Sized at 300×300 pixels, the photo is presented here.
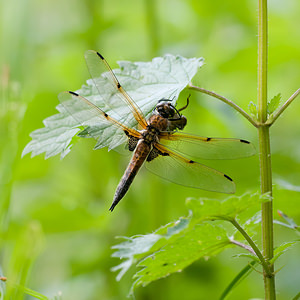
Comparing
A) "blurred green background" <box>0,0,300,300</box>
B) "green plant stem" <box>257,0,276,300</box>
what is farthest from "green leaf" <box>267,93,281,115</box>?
"blurred green background" <box>0,0,300,300</box>

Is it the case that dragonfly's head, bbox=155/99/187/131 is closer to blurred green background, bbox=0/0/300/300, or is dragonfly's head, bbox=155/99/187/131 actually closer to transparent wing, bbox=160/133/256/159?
transparent wing, bbox=160/133/256/159

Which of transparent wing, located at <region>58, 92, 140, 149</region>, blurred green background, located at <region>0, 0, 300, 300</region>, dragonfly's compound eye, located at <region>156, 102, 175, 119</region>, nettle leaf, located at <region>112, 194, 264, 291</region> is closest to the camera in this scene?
nettle leaf, located at <region>112, 194, 264, 291</region>

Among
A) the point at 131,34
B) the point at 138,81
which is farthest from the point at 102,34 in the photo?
the point at 138,81

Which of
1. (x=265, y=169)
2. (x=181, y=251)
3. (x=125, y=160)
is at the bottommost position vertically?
(x=181, y=251)

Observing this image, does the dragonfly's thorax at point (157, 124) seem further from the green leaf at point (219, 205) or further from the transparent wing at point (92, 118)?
the green leaf at point (219, 205)

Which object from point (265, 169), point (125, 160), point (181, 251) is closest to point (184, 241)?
point (181, 251)

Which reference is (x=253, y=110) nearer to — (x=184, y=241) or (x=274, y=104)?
(x=274, y=104)

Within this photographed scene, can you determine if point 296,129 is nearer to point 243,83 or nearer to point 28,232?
point 243,83
